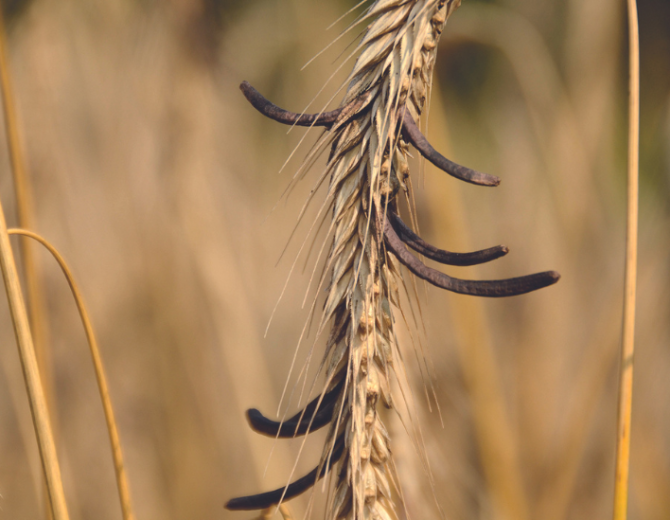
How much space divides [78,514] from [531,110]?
2.25 ft

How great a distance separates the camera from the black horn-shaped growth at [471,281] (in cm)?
11

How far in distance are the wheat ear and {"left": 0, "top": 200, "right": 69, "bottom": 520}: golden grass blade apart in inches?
2.6

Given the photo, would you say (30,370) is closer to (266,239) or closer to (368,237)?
(368,237)

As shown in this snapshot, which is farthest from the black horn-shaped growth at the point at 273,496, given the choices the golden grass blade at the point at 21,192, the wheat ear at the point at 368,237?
the golden grass blade at the point at 21,192

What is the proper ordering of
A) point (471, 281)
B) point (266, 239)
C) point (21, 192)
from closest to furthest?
1. point (471, 281)
2. point (21, 192)
3. point (266, 239)

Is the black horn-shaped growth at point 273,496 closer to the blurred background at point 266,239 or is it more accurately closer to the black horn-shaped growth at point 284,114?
the black horn-shaped growth at point 284,114

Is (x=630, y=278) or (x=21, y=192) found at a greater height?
(x=21, y=192)

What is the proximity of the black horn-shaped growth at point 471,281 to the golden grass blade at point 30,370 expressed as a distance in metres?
0.13

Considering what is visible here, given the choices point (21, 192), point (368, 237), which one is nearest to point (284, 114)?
point (368, 237)

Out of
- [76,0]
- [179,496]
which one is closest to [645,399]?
[179,496]

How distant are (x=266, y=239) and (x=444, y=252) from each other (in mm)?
401

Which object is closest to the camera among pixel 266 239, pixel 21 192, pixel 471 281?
pixel 471 281

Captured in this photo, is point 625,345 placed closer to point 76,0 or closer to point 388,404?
point 388,404

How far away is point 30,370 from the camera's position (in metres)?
0.15
